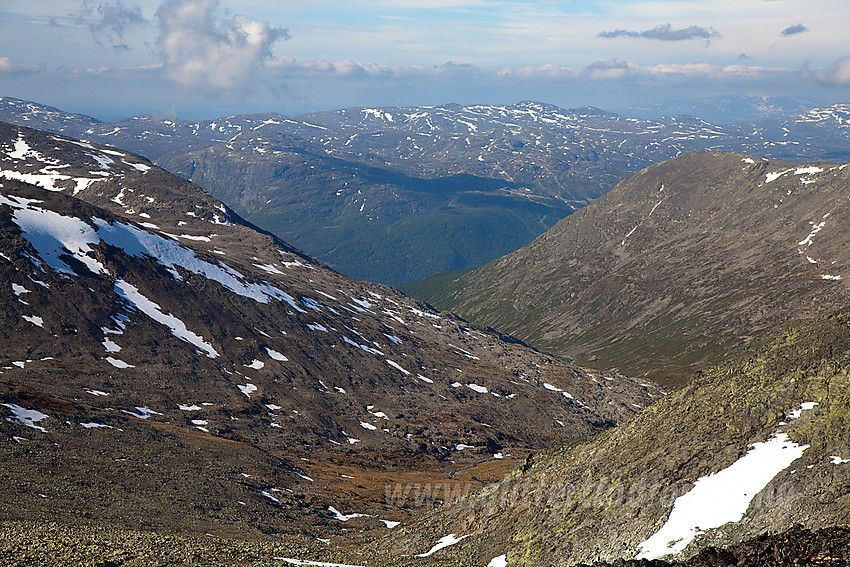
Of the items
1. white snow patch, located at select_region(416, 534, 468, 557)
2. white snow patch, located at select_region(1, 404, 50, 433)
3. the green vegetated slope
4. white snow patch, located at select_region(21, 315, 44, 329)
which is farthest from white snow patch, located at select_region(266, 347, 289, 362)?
white snow patch, located at select_region(416, 534, 468, 557)

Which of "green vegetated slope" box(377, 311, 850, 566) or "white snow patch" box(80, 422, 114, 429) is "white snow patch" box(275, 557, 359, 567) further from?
"white snow patch" box(80, 422, 114, 429)

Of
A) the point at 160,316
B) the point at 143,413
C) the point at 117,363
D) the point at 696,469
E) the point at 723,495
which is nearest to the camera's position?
the point at 723,495

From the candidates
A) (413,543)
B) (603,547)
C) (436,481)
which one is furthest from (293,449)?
(603,547)

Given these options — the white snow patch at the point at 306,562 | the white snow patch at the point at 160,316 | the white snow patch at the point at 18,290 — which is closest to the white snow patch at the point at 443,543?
the white snow patch at the point at 306,562

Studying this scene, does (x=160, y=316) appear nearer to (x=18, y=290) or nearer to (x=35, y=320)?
(x=35, y=320)

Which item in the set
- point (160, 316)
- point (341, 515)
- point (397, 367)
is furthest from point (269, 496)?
point (397, 367)
